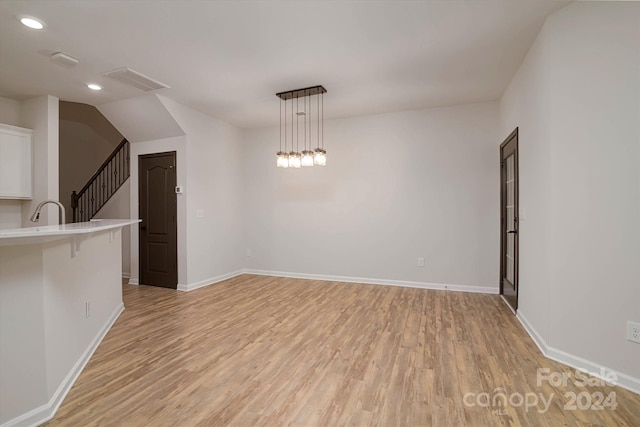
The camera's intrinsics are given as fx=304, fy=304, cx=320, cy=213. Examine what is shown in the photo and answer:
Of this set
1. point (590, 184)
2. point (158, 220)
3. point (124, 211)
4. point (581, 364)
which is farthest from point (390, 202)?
point (124, 211)

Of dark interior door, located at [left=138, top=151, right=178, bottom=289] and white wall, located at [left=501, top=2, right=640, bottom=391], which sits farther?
dark interior door, located at [left=138, top=151, right=178, bottom=289]

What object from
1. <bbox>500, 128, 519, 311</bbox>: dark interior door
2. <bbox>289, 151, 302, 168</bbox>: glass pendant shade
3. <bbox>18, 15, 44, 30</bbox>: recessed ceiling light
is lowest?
<bbox>500, 128, 519, 311</bbox>: dark interior door

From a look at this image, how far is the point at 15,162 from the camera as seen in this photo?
4277mm

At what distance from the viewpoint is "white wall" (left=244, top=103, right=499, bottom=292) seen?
4.77 metres

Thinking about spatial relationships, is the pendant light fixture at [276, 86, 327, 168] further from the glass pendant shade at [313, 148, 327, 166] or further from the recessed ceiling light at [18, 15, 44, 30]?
the recessed ceiling light at [18, 15, 44, 30]

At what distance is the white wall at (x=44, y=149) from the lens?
4.41 m

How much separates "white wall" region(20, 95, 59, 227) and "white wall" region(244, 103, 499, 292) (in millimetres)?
3119

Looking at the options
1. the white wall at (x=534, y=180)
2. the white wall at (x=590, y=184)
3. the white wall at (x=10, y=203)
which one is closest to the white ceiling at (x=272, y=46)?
the white wall at (x=10, y=203)

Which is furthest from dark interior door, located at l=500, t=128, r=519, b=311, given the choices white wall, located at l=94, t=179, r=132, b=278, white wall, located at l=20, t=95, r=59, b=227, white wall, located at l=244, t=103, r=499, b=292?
white wall, located at l=94, t=179, r=132, b=278

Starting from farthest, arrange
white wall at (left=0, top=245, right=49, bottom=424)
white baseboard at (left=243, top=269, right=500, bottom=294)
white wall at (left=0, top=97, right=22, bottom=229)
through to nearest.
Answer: white baseboard at (left=243, top=269, right=500, bottom=294) < white wall at (left=0, top=97, right=22, bottom=229) < white wall at (left=0, top=245, right=49, bottom=424)

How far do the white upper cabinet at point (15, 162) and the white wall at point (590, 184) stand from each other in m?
6.47

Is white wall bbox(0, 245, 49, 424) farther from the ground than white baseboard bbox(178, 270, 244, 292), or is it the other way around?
white wall bbox(0, 245, 49, 424)

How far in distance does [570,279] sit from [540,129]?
1.37 metres

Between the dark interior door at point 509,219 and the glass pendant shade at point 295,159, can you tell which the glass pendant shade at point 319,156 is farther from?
A: the dark interior door at point 509,219
